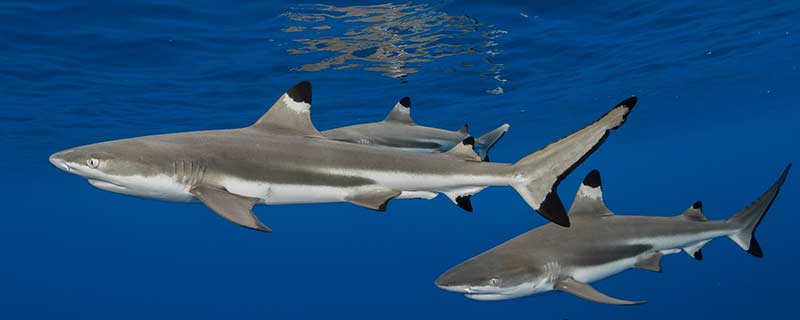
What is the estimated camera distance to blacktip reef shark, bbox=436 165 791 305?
554 cm

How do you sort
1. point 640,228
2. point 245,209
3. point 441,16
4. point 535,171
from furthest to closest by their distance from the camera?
point 441,16, point 640,228, point 535,171, point 245,209

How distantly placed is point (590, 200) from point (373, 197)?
3154mm

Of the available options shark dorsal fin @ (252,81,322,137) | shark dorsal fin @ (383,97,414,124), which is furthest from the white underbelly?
shark dorsal fin @ (252,81,322,137)

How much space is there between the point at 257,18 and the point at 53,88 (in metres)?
7.95

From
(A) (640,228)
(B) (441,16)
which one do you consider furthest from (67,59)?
(A) (640,228)

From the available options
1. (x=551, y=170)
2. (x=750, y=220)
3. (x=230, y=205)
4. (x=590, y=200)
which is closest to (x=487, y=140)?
(x=590, y=200)

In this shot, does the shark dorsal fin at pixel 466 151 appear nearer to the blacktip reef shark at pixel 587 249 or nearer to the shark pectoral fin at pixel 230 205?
the blacktip reef shark at pixel 587 249

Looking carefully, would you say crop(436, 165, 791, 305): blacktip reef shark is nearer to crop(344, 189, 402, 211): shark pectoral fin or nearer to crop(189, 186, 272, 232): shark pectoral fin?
crop(344, 189, 402, 211): shark pectoral fin

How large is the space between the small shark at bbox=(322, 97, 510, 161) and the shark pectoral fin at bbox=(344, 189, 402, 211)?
5.25 feet

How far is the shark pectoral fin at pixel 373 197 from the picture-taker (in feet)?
15.0

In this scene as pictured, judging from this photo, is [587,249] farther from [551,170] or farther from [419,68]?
[419,68]

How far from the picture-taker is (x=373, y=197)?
15.3 feet

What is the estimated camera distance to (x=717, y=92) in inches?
1163

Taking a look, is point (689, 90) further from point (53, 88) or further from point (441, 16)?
point (53, 88)
